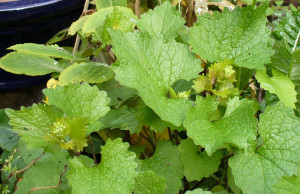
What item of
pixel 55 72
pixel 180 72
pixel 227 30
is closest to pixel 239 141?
pixel 180 72

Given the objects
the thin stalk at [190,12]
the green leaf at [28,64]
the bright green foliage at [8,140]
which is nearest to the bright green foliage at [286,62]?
the thin stalk at [190,12]

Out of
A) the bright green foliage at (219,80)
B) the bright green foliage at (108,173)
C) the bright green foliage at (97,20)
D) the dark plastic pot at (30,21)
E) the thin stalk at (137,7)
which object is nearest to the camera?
the bright green foliage at (108,173)

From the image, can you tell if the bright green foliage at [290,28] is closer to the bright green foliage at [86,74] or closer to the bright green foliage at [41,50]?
the bright green foliage at [86,74]

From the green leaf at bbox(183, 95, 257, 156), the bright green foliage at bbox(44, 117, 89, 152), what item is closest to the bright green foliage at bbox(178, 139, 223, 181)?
the green leaf at bbox(183, 95, 257, 156)

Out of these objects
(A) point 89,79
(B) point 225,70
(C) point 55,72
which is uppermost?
(B) point 225,70

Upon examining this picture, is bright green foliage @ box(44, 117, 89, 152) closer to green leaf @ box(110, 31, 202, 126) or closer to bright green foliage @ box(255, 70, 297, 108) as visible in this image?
green leaf @ box(110, 31, 202, 126)

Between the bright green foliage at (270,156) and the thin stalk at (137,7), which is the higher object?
the thin stalk at (137,7)

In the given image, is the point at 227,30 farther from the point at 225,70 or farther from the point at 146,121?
the point at 146,121
